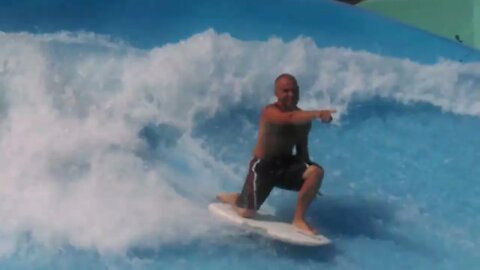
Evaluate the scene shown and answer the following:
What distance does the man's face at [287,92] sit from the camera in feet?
3.68

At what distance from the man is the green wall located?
27 cm

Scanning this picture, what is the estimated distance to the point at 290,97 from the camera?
1128mm

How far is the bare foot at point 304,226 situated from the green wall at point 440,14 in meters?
0.40

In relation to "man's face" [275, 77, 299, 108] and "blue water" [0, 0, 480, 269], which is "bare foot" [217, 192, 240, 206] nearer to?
"blue water" [0, 0, 480, 269]

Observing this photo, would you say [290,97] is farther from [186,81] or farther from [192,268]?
[192,268]

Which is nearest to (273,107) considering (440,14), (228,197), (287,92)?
(287,92)

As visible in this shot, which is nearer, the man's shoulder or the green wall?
the man's shoulder

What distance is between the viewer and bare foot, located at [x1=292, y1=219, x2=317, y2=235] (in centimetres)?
106

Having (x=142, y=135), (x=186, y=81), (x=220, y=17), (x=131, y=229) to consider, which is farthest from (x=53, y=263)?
(x=220, y=17)

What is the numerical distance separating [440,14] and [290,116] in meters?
0.35

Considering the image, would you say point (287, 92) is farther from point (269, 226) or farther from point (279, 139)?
point (269, 226)

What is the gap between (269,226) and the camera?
3.47ft

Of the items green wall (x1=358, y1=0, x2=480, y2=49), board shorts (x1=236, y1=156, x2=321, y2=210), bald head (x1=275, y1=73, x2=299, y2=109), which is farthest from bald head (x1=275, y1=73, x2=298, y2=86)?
green wall (x1=358, y1=0, x2=480, y2=49)

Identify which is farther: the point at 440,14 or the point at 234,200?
the point at 440,14
